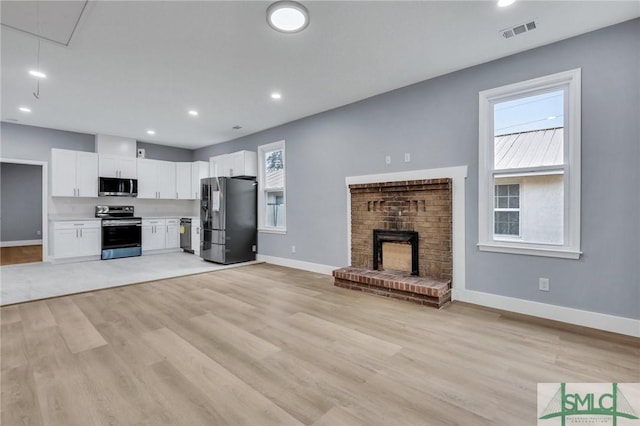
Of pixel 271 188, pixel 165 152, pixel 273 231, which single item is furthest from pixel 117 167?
pixel 273 231

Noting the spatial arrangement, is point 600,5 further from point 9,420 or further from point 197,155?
point 197,155

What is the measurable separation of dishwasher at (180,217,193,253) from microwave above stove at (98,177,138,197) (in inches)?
47.7

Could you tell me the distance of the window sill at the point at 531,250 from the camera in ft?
9.05

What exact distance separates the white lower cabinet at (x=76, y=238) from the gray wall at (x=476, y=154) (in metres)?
4.57

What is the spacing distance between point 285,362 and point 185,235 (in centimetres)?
609

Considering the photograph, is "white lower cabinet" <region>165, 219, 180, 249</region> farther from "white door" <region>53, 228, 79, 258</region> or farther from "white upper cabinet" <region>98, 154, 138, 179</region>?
"white door" <region>53, 228, 79, 258</region>

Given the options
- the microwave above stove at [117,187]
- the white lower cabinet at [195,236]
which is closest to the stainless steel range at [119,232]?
the microwave above stove at [117,187]

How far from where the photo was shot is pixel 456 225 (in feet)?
11.4

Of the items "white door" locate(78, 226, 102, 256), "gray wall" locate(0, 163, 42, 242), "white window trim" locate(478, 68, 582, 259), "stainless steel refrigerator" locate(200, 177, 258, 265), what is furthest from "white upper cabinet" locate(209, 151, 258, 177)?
"gray wall" locate(0, 163, 42, 242)

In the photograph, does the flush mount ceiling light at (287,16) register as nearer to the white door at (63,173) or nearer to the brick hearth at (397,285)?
the brick hearth at (397,285)

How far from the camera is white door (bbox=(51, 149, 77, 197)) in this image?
5.71 meters

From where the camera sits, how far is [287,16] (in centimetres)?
246

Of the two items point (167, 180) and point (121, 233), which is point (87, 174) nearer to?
point (121, 233)

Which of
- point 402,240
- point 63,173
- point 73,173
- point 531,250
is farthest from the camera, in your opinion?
point 73,173
